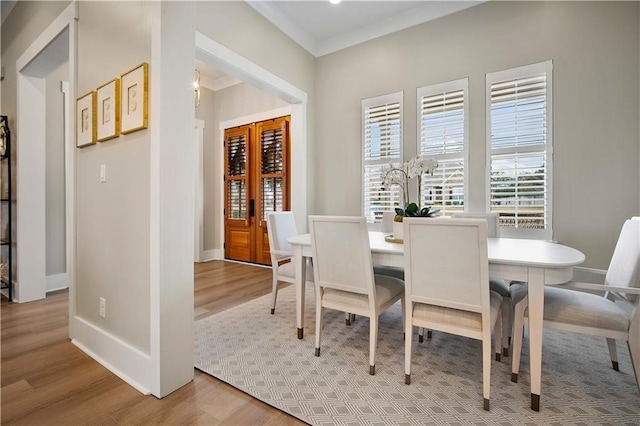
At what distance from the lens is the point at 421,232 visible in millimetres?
1578

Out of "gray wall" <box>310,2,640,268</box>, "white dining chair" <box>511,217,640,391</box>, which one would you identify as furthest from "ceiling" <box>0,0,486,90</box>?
"white dining chair" <box>511,217,640,391</box>

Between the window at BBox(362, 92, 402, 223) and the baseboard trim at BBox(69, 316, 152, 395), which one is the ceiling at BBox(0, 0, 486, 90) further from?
the baseboard trim at BBox(69, 316, 152, 395)

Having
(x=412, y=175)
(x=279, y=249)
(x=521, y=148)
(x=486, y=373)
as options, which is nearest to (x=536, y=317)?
(x=486, y=373)

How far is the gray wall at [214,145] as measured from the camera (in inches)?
207

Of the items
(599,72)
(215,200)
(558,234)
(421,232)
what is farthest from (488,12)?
(215,200)

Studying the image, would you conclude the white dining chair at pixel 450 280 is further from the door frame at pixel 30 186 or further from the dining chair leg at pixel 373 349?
the door frame at pixel 30 186

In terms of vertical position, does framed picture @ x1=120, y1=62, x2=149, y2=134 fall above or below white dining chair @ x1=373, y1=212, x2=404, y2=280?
above

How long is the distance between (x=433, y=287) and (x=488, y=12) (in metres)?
3.32

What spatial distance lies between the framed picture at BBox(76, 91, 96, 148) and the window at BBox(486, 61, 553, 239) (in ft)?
11.8

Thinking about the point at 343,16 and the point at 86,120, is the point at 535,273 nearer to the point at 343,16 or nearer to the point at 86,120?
the point at 86,120

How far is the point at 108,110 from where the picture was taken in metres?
1.85

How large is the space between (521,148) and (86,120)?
3.84 metres

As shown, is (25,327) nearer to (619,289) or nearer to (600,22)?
(619,289)

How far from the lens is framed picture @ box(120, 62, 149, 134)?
159 cm
